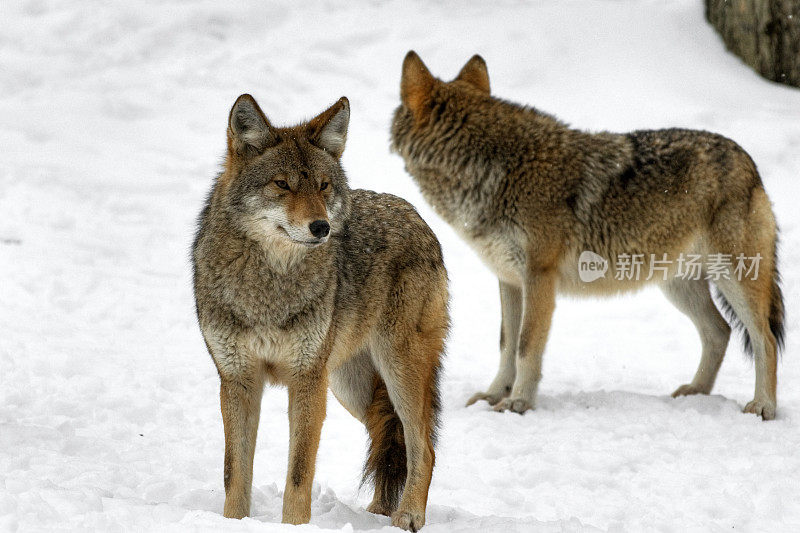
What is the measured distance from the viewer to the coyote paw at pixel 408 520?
4.46m

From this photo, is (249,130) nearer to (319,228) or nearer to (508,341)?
(319,228)

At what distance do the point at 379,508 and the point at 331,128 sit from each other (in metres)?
2.03

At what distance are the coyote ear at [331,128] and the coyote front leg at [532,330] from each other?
2779 mm

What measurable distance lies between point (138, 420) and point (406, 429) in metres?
2.26

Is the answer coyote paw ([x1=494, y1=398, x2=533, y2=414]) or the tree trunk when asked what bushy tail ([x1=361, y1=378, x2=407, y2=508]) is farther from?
the tree trunk

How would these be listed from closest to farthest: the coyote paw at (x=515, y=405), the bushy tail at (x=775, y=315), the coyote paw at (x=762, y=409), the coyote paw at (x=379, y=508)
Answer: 1. the coyote paw at (x=379, y=508)
2. the coyote paw at (x=762, y=409)
3. the coyote paw at (x=515, y=405)
4. the bushy tail at (x=775, y=315)

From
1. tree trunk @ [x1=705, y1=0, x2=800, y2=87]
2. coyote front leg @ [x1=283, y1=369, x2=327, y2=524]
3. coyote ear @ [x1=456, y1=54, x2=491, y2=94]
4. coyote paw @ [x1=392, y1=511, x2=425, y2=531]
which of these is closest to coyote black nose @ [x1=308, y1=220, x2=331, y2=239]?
coyote front leg @ [x1=283, y1=369, x2=327, y2=524]

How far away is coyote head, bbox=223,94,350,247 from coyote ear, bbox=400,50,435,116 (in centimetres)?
295

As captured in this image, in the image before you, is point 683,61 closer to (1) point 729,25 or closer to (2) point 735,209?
(1) point 729,25

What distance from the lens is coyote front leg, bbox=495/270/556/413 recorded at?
6.77m

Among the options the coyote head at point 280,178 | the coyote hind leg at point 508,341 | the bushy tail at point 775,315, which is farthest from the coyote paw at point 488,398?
the coyote head at point 280,178

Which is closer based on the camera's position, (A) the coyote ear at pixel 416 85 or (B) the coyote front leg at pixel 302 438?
(B) the coyote front leg at pixel 302 438

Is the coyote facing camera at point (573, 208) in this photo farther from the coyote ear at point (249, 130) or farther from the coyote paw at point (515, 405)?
the coyote ear at point (249, 130)

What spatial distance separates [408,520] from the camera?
4.47 m
